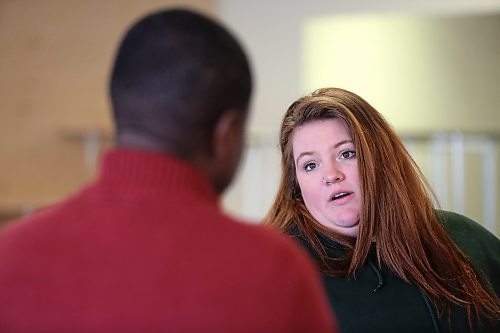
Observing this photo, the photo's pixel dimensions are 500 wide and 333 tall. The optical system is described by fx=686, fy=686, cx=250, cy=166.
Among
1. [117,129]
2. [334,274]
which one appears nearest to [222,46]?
[117,129]

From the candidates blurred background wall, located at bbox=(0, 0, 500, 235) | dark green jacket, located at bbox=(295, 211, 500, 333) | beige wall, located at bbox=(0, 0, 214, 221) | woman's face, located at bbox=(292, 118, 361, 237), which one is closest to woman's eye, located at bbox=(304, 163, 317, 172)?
woman's face, located at bbox=(292, 118, 361, 237)

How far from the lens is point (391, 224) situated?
4.70 feet

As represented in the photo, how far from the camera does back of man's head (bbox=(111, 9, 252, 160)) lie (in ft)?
2.23

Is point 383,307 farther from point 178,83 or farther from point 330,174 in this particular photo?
point 178,83

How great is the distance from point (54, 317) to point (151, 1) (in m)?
3.43

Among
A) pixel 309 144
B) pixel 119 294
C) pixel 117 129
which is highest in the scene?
pixel 117 129

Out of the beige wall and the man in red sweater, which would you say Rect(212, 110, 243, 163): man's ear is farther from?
the beige wall

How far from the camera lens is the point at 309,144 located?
1479 millimetres

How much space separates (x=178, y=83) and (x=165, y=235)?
15 cm

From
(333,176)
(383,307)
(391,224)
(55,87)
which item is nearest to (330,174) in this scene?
(333,176)

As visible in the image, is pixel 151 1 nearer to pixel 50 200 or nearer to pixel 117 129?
pixel 50 200

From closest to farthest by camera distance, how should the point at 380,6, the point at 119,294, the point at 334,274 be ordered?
the point at 119,294 < the point at 334,274 < the point at 380,6

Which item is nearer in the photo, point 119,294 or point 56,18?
point 119,294

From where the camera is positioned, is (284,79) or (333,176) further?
(284,79)
